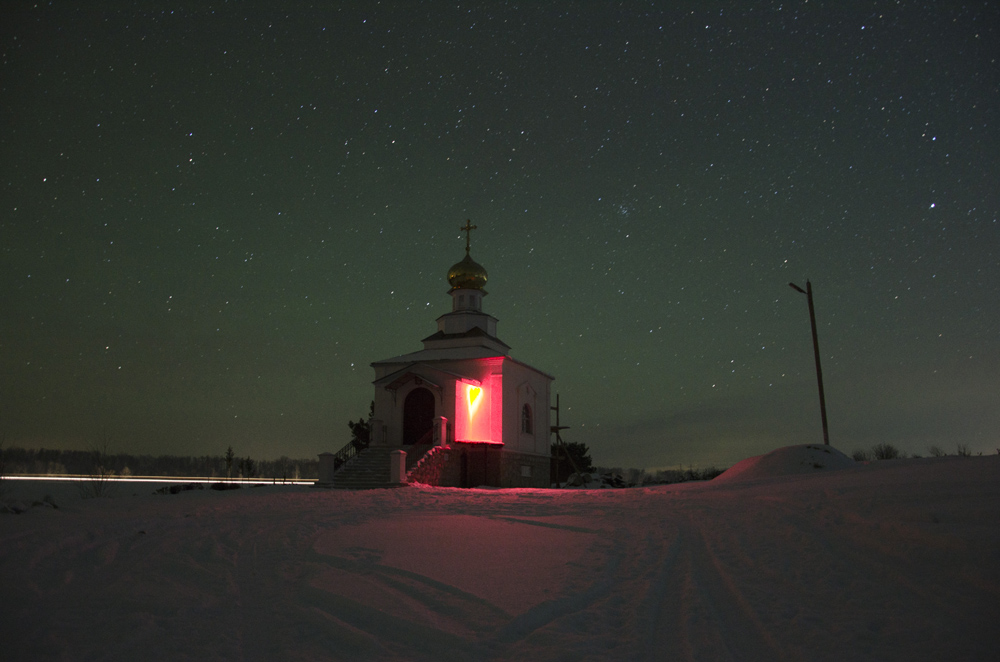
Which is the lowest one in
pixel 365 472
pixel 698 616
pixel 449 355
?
pixel 698 616

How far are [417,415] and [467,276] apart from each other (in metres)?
9.20

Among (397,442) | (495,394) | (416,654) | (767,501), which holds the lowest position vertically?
(416,654)

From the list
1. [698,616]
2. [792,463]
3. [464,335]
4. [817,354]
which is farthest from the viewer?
[464,335]

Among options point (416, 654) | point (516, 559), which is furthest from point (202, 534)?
point (416, 654)

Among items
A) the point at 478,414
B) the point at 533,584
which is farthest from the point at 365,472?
the point at 533,584

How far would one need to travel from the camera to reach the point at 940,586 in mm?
5844

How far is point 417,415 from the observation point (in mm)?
27062

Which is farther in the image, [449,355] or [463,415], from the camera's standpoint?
[449,355]

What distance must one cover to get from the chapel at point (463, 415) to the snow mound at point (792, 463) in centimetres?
1024

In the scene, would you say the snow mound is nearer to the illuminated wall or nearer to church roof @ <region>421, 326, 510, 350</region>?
the illuminated wall

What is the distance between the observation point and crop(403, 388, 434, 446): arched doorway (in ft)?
88.0

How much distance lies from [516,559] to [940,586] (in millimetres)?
4204

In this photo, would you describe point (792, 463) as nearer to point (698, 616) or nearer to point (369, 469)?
point (369, 469)

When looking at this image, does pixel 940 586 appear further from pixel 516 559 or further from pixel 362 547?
pixel 362 547
